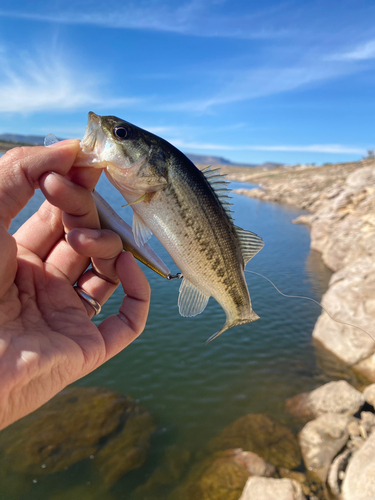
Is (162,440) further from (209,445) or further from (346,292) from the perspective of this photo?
(346,292)

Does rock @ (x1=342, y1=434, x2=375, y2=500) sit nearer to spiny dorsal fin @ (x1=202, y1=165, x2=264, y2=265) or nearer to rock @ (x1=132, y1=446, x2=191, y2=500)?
rock @ (x1=132, y1=446, x2=191, y2=500)

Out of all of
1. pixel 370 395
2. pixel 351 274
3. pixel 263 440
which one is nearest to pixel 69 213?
pixel 263 440

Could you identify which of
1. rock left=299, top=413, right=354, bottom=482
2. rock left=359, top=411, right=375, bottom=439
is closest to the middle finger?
rock left=299, top=413, right=354, bottom=482

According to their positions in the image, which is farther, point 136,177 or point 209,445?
point 209,445

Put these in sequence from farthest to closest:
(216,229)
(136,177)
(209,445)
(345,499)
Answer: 1. (209,445)
2. (345,499)
3. (216,229)
4. (136,177)

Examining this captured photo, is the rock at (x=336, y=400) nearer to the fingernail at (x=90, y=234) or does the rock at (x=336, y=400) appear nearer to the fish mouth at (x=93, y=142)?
the fingernail at (x=90, y=234)

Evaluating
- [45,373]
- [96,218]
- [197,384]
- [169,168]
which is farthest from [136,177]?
[197,384]
